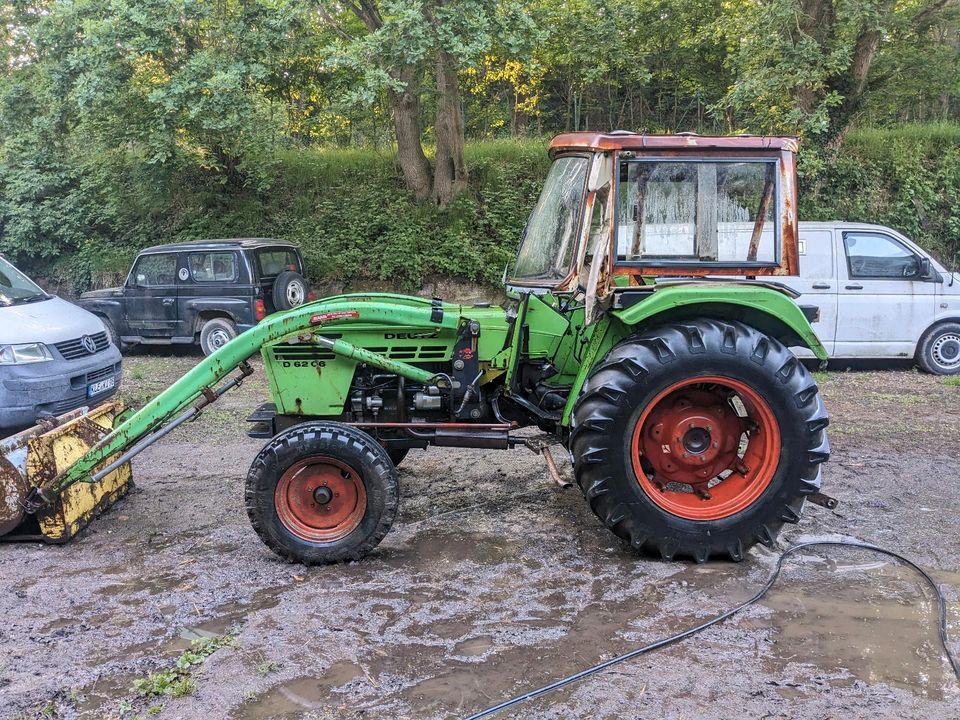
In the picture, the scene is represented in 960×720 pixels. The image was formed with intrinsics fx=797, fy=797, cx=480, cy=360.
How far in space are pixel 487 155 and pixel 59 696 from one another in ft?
47.1

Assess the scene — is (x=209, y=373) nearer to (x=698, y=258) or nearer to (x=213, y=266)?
(x=698, y=258)

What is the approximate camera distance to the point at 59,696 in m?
3.37

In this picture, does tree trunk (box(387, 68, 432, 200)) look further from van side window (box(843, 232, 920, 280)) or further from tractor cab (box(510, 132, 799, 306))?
tractor cab (box(510, 132, 799, 306))

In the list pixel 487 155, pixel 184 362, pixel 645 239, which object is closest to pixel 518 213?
pixel 487 155

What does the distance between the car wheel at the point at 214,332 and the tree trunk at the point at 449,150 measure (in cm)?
524

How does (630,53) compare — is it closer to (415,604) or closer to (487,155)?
(487,155)

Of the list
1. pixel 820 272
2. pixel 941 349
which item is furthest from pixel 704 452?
pixel 941 349

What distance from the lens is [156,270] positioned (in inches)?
487

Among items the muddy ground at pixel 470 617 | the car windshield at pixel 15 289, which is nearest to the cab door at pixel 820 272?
the muddy ground at pixel 470 617

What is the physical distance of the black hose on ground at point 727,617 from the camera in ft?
10.8

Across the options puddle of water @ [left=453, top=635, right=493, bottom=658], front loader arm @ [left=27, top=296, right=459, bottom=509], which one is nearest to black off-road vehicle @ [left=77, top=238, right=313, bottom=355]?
front loader arm @ [left=27, top=296, right=459, bottom=509]

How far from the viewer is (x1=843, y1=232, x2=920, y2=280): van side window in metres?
9.98

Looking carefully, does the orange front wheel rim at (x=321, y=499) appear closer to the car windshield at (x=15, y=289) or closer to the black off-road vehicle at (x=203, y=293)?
the car windshield at (x=15, y=289)

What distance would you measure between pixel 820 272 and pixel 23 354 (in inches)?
347
